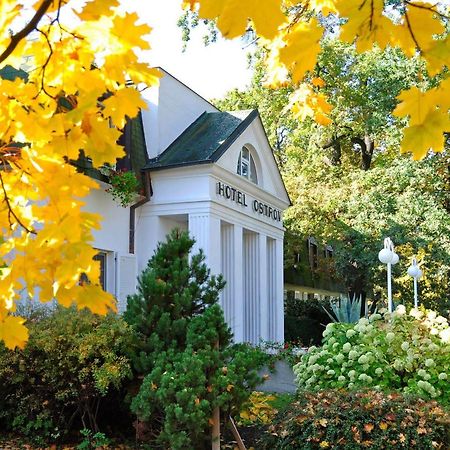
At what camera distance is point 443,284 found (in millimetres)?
21969

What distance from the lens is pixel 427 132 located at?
5.62ft

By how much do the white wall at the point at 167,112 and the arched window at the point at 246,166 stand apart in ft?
5.28

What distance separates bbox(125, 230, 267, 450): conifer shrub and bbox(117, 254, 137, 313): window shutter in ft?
18.8

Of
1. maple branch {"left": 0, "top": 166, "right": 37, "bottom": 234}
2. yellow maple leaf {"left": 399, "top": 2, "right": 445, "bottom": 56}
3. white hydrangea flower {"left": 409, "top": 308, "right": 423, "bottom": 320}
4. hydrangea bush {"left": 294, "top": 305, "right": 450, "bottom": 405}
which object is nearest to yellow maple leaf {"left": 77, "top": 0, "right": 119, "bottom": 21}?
maple branch {"left": 0, "top": 166, "right": 37, "bottom": 234}

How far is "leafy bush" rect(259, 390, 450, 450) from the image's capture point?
5.61 metres

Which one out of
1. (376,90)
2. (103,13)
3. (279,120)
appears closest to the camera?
(103,13)

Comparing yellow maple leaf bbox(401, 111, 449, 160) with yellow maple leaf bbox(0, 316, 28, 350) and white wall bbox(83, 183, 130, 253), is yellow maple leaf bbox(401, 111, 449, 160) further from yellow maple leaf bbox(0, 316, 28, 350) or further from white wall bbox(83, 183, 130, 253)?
white wall bbox(83, 183, 130, 253)

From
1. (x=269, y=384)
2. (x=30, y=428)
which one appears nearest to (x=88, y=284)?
(x=30, y=428)


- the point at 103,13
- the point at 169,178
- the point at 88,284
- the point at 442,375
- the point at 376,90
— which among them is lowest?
the point at 442,375

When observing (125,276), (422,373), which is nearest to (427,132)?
(422,373)

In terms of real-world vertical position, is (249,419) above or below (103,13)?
below

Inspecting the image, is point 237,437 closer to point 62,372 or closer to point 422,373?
point 62,372

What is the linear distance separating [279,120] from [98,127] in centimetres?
2292

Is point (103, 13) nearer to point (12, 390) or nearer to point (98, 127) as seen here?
point (98, 127)
